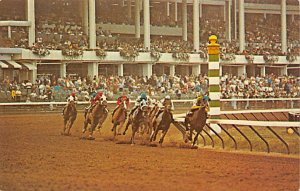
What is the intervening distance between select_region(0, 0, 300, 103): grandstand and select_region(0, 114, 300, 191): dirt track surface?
1.88 m

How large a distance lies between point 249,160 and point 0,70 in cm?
557

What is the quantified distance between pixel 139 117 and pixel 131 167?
10.2ft

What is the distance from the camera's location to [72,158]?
823 centimetres

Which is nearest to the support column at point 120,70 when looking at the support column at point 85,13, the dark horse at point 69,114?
the dark horse at point 69,114

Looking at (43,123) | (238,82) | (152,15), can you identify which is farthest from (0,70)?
(152,15)

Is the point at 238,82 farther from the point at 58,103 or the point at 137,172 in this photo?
the point at 137,172

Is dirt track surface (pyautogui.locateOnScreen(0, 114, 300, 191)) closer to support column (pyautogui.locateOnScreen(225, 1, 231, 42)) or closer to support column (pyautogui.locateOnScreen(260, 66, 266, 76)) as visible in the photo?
support column (pyautogui.locateOnScreen(260, 66, 266, 76))

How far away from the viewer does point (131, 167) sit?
Result: 7.53m

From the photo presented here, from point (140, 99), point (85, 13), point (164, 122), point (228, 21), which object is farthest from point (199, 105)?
point (85, 13)

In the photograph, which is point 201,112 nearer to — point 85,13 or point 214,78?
point 214,78

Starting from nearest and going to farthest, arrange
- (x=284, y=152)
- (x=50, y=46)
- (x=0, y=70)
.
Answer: (x=284, y=152) < (x=0, y=70) < (x=50, y=46)

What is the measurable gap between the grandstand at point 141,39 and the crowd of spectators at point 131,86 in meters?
0.14

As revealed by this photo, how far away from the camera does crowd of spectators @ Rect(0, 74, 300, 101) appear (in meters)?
11.4

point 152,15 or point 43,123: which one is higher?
point 152,15
